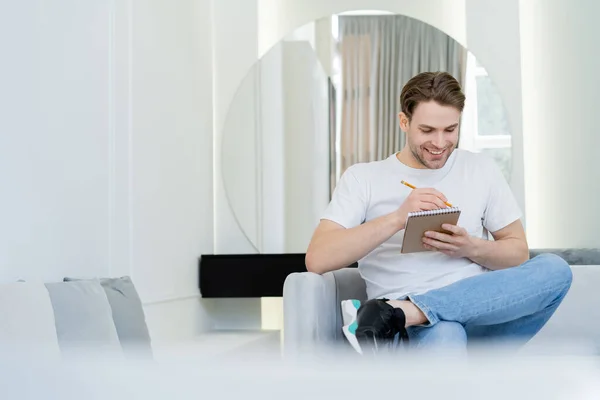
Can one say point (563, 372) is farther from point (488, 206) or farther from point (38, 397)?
point (488, 206)

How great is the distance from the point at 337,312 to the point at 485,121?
2.23 m

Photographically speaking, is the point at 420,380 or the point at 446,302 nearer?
the point at 420,380

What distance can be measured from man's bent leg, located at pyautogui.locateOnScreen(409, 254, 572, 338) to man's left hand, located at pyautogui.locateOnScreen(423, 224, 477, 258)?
0.17 meters

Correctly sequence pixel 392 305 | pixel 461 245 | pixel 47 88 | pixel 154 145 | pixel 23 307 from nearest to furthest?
pixel 23 307
pixel 392 305
pixel 461 245
pixel 47 88
pixel 154 145

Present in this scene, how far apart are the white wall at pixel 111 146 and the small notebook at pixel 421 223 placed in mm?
1073

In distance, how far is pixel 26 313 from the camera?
6.22ft

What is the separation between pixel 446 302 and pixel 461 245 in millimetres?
294

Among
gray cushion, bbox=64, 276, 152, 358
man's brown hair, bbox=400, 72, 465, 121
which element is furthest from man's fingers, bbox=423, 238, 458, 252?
gray cushion, bbox=64, 276, 152, 358

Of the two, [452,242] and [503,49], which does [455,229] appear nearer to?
[452,242]

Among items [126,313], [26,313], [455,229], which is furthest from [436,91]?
[26,313]

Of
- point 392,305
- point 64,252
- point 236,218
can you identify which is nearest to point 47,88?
point 64,252

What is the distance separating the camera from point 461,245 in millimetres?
2330

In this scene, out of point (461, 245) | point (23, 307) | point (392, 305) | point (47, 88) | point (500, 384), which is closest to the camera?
point (500, 384)

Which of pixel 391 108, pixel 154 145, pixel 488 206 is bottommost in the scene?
pixel 488 206
